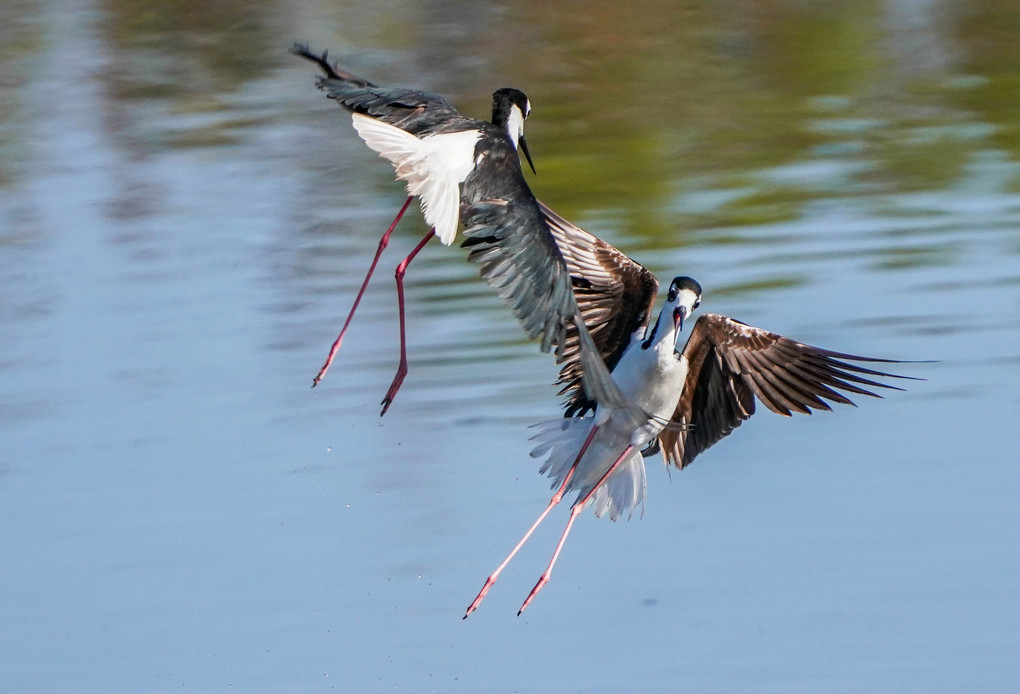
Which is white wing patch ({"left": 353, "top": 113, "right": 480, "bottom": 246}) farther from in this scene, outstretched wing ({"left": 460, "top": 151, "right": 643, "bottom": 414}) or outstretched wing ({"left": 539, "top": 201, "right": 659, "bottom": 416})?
outstretched wing ({"left": 539, "top": 201, "right": 659, "bottom": 416})

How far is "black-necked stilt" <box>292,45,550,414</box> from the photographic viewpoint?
15.7ft

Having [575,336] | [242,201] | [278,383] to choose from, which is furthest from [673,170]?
[575,336]

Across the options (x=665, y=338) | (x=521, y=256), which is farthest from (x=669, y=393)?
(x=521, y=256)

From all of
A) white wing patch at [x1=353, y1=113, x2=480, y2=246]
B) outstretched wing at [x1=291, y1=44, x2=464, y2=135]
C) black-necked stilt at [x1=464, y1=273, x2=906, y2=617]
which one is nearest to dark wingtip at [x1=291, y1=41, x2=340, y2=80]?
outstretched wing at [x1=291, y1=44, x2=464, y2=135]

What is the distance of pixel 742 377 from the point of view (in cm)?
557

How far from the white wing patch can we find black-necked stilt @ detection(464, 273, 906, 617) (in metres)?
0.83

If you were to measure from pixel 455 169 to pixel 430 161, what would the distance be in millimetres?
73

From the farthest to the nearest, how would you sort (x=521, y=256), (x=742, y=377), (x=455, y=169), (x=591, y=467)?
(x=591, y=467), (x=742, y=377), (x=455, y=169), (x=521, y=256)

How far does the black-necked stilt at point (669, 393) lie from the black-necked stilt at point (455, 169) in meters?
0.69

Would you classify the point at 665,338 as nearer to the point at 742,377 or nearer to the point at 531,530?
the point at 742,377

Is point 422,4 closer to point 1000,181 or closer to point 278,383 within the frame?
point 1000,181

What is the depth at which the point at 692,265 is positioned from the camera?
8125 mm

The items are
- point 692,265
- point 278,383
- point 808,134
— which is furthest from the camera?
point 808,134

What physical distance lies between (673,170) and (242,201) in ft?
7.69
